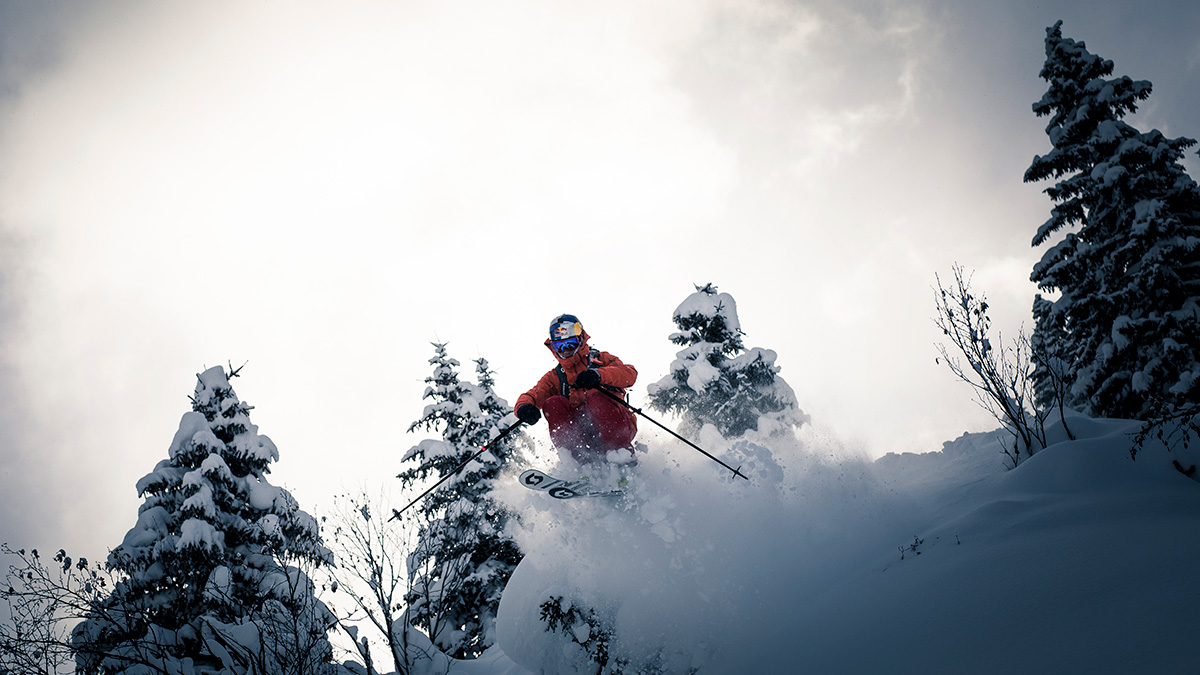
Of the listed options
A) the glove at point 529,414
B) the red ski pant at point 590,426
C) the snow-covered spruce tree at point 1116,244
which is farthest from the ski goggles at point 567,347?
the snow-covered spruce tree at point 1116,244

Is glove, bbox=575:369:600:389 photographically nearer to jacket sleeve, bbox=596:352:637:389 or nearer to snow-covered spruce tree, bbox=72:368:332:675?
jacket sleeve, bbox=596:352:637:389

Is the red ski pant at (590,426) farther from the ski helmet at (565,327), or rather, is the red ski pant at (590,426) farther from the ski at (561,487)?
the ski helmet at (565,327)

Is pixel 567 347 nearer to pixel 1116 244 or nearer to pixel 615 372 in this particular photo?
pixel 615 372

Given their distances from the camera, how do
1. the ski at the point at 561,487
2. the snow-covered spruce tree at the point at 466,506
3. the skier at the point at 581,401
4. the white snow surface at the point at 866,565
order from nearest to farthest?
the white snow surface at the point at 866,565 → the ski at the point at 561,487 → the skier at the point at 581,401 → the snow-covered spruce tree at the point at 466,506

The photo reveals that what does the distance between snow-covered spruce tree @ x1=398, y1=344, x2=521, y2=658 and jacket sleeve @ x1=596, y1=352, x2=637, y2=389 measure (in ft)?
16.2

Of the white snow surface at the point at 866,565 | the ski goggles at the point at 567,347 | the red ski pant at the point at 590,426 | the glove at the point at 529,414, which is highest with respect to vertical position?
the ski goggles at the point at 567,347

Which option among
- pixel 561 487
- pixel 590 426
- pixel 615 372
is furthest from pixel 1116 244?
pixel 561 487

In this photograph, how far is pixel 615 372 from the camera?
21.9ft

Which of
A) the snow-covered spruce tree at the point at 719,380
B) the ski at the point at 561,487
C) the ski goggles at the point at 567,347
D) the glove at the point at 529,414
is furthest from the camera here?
the snow-covered spruce tree at the point at 719,380

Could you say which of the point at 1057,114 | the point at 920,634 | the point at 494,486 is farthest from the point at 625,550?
the point at 1057,114

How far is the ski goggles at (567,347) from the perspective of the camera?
6.92 meters

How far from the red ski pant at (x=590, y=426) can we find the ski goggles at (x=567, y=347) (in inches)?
24.5

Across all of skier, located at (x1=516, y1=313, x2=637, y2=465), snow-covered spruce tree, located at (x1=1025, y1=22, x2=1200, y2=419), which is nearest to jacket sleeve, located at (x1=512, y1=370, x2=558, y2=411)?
skier, located at (x1=516, y1=313, x2=637, y2=465)

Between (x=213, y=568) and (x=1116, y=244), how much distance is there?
60.4ft
